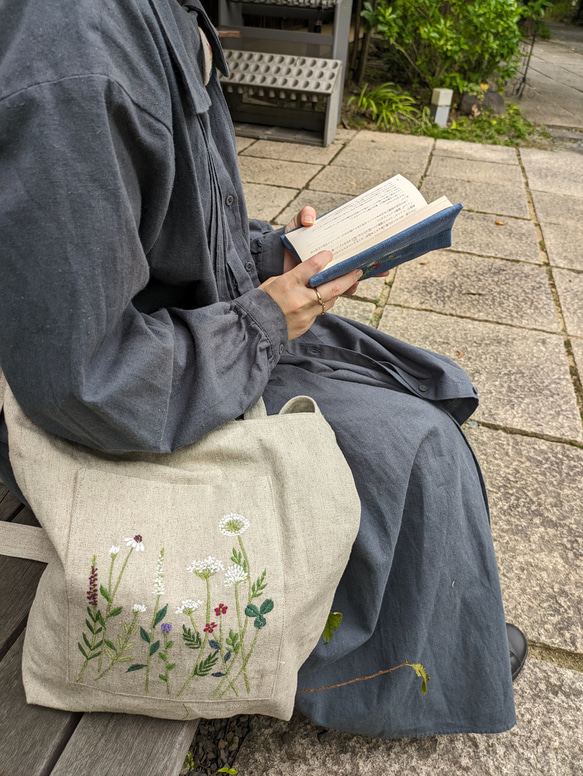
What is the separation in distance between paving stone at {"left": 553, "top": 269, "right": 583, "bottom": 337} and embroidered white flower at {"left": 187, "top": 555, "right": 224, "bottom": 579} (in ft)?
8.09

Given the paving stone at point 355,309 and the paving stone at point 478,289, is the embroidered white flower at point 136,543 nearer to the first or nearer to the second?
the paving stone at point 355,309

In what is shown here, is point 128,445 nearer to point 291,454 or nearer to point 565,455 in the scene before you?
point 291,454

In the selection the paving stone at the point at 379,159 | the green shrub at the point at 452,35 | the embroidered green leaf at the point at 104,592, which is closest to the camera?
the embroidered green leaf at the point at 104,592

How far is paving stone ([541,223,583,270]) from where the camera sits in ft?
11.2

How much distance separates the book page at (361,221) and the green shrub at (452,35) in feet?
18.3

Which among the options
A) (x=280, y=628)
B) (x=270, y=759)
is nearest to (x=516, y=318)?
(x=270, y=759)

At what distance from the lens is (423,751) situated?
4.32 ft

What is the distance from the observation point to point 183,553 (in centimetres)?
80

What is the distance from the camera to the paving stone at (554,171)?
4559 millimetres

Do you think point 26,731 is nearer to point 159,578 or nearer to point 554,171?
point 159,578

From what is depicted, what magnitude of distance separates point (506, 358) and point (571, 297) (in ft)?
2.59

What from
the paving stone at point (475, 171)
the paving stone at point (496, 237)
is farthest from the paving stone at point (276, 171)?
the paving stone at point (496, 237)

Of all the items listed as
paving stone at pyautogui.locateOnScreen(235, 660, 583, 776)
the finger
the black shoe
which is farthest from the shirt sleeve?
the black shoe

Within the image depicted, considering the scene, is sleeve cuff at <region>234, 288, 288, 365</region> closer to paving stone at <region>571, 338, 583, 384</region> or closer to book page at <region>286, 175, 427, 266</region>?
book page at <region>286, 175, 427, 266</region>
